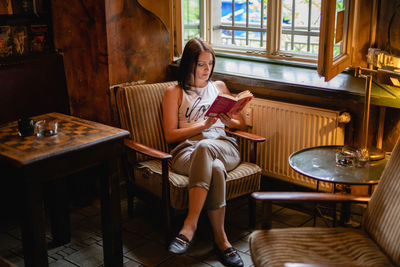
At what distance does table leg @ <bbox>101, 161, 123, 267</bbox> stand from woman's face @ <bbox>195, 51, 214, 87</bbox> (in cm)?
87

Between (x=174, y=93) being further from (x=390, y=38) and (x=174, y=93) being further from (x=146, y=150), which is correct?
(x=390, y=38)

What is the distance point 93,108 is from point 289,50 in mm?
1515

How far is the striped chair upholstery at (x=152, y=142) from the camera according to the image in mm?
2783

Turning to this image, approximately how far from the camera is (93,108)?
134 inches

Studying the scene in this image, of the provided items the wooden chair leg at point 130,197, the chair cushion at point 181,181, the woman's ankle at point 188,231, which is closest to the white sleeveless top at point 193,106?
the chair cushion at point 181,181

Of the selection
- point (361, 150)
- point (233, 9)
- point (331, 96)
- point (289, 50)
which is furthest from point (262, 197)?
point (233, 9)

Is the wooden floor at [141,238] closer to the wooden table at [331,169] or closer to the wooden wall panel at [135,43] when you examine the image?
the wooden table at [331,169]

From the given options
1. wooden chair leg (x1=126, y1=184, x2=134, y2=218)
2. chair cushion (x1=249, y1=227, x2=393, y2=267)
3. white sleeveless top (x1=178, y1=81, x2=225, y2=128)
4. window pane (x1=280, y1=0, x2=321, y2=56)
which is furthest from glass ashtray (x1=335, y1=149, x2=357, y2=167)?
wooden chair leg (x1=126, y1=184, x2=134, y2=218)

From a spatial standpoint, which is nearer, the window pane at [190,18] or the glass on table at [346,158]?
the glass on table at [346,158]

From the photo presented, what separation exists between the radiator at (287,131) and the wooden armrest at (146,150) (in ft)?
2.70

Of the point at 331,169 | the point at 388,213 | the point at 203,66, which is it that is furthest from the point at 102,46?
the point at 388,213

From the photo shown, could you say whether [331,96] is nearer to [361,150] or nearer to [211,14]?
[361,150]

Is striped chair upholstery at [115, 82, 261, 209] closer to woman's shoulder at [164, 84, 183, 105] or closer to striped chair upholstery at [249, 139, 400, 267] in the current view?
woman's shoulder at [164, 84, 183, 105]

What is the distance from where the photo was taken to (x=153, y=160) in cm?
310
